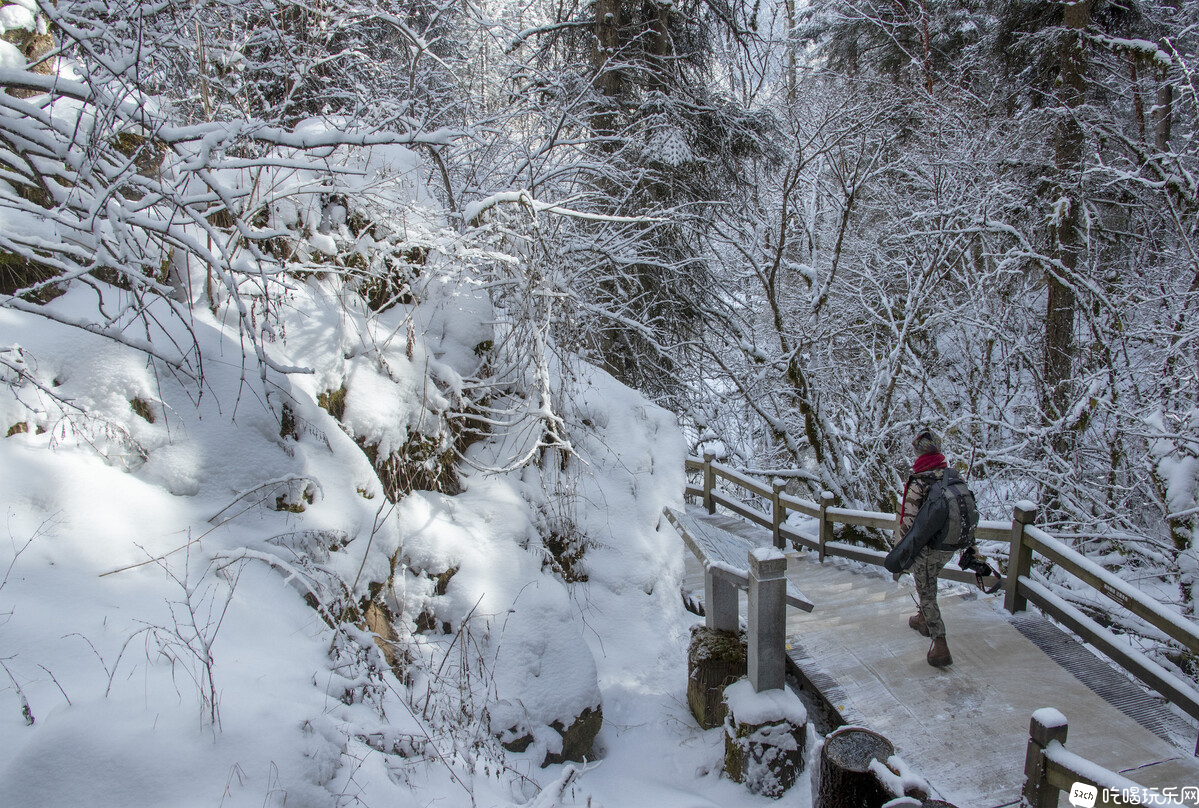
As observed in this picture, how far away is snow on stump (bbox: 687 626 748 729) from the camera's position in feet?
16.8

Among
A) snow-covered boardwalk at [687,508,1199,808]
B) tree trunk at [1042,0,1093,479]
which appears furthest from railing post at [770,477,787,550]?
tree trunk at [1042,0,1093,479]

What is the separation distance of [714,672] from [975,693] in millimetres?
1887

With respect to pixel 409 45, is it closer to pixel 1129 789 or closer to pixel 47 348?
pixel 47 348

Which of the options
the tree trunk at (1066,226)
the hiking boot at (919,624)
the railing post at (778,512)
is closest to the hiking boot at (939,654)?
the hiking boot at (919,624)

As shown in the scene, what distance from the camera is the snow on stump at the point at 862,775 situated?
258 cm

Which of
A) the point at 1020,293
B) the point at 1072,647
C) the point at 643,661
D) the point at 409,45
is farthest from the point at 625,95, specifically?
the point at 1072,647

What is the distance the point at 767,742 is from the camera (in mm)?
4395

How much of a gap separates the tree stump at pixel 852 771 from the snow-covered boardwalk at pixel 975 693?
138 cm

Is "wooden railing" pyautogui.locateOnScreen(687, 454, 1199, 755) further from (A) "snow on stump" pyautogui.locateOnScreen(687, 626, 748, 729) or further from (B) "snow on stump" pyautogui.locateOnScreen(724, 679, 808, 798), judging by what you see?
(A) "snow on stump" pyautogui.locateOnScreen(687, 626, 748, 729)

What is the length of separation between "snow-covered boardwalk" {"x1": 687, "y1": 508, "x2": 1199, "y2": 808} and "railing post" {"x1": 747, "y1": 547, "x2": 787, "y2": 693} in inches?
22.4

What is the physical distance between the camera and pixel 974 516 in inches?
191

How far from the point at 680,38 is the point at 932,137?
513 centimetres

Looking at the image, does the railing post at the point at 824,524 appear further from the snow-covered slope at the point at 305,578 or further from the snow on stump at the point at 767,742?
the snow on stump at the point at 767,742

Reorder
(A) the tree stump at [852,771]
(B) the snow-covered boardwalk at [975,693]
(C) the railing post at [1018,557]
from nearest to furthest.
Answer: (A) the tree stump at [852,771], (B) the snow-covered boardwalk at [975,693], (C) the railing post at [1018,557]
